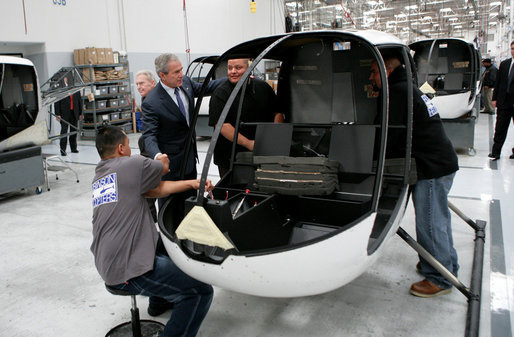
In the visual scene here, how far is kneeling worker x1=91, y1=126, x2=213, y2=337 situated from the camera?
205 cm

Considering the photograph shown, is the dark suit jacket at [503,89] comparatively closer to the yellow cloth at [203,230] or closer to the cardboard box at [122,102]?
the yellow cloth at [203,230]

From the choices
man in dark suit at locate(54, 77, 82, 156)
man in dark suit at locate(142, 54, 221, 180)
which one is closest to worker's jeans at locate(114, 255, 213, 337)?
man in dark suit at locate(142, 54, 221, 180)

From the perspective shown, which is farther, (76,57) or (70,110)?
(76,57)

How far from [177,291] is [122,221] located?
0.46 meters

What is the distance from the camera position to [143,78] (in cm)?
379

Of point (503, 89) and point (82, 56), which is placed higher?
point (82, 56)

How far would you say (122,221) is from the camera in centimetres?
208

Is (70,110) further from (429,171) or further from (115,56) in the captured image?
Result: (429,171)

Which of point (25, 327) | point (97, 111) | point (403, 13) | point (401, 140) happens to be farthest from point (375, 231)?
point (403, 13)

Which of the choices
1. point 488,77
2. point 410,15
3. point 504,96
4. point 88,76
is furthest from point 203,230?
point 410,15

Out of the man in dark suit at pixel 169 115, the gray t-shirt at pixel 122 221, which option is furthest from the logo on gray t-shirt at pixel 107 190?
the man in dark suit at pixel 169 115

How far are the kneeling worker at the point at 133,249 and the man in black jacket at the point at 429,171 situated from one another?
1.54 meters

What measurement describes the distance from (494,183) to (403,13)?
25.7 m

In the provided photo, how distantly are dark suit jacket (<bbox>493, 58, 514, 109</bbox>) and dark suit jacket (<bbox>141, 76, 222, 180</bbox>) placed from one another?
5254 mm
